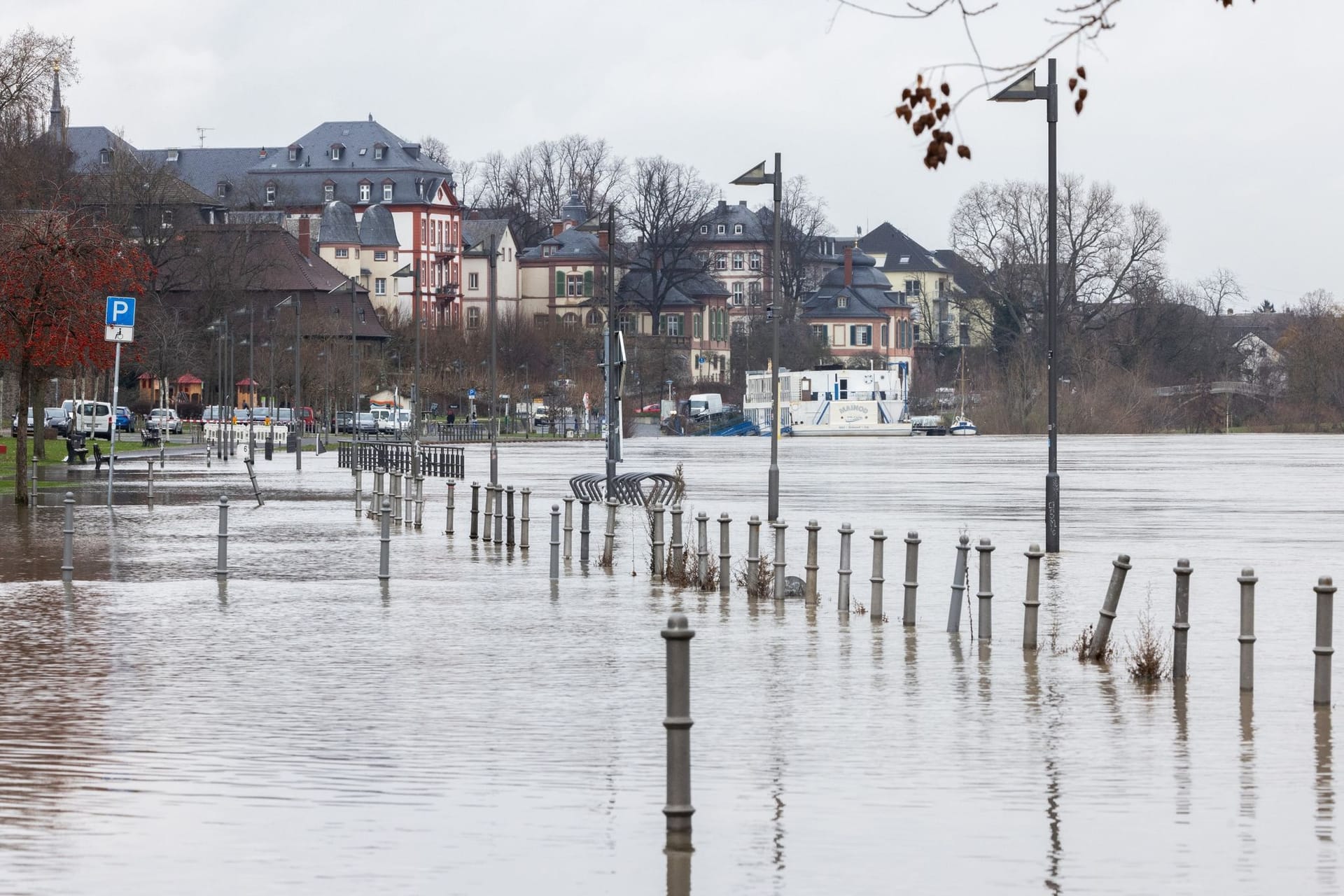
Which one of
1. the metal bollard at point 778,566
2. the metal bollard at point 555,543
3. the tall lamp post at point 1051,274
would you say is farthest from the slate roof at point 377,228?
the metal bollard at point 778,566

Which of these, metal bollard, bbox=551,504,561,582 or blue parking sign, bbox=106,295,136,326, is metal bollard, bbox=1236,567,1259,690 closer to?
metal bollard, bbox=551,504,561,582

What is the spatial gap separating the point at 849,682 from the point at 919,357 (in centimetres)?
17461

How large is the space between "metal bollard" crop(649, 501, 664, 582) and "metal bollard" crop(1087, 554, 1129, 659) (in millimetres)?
7259

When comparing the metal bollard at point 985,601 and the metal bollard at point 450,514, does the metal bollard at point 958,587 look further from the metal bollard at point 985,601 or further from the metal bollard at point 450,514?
the metal bollard at point 450,514

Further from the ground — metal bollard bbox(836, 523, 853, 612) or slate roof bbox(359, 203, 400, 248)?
slate roof bbox(359, 203, 400, 248)

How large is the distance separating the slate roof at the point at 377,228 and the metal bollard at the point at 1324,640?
15215cm

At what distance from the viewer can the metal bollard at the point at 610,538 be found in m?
22.9

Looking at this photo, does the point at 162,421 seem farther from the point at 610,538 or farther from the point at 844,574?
the point at 844,574

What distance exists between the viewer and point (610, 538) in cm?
2356

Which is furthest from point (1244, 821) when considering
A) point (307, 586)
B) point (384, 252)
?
point (384, 252)

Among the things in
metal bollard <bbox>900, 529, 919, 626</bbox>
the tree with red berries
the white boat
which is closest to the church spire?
the tree with red berries

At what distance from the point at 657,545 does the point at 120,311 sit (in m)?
10.9

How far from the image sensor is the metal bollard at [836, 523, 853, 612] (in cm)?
1783

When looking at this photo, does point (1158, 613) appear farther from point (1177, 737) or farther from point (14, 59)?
point (14, 59)
